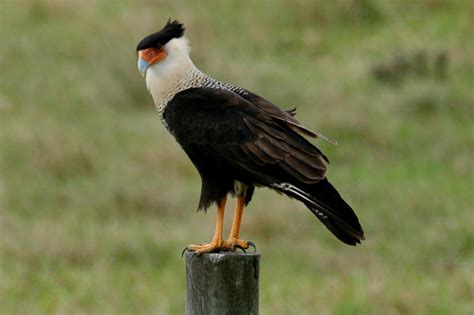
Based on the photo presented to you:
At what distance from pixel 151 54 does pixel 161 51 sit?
0.04 m

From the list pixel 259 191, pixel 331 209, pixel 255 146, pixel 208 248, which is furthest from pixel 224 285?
pixel 259 191

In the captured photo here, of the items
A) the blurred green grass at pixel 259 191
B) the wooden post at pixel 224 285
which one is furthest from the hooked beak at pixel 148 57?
the blurred green grass at pixel 259 191

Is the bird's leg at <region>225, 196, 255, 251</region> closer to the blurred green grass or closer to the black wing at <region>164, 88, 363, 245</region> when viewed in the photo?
the black wing at <region>164, 88, 363, 245</region>

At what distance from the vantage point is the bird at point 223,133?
13.2 feet

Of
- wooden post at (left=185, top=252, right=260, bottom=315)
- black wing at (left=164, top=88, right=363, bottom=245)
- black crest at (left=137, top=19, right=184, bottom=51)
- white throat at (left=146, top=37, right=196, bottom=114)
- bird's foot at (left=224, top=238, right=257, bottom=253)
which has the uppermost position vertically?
black crest at (left=137, top=19, right=184, bottom=51)

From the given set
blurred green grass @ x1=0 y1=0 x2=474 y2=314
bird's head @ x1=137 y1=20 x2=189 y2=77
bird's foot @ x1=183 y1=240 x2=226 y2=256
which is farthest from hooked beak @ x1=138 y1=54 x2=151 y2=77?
blurred green grass @ x1=0 y1=0 x2=474 y2=314

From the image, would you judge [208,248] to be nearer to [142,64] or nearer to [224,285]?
[224,285]

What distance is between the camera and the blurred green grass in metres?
7.33

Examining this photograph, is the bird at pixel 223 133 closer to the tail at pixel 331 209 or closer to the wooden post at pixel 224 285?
the tail at pixel 331 209

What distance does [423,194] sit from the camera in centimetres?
920

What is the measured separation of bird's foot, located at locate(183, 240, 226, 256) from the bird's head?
29.3 inches

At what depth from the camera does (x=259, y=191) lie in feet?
29.7

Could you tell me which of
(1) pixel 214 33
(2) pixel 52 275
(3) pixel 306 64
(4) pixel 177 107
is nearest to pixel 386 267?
(2) pixel 52 275

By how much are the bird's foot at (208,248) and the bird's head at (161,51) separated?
2.44 feet
